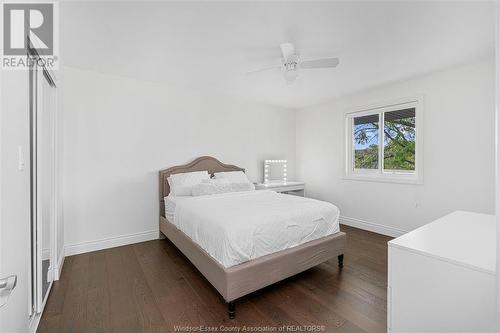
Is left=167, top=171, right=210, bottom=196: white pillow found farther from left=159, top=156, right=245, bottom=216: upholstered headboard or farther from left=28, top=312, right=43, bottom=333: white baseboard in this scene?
left=28, top=312, right=43, bottom=333: white baseboard

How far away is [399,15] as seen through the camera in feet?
6.44

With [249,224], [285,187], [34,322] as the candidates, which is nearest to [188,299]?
[249,224]

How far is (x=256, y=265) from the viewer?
6.48 feet

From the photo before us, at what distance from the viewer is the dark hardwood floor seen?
1.79 meters

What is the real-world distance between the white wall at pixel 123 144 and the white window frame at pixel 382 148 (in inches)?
89.2

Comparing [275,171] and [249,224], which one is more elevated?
[275,171]

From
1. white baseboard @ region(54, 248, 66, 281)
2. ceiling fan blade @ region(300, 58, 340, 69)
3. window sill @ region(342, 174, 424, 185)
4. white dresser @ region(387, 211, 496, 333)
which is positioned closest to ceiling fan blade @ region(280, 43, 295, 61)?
ceiling fan blade @ region(300, 58, 340, 69)

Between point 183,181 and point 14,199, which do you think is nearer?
point 14,199

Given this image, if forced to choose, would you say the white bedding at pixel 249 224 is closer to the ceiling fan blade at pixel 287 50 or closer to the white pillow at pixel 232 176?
the white pillow at pixel 232 176

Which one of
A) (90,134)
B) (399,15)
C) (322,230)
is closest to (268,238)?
(322,230)

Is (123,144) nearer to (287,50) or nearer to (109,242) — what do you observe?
(109,242)

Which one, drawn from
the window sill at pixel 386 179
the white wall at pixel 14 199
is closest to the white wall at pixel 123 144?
the white wall at pixel 14 199

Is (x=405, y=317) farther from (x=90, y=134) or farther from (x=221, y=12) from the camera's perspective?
(x=90, y=134)

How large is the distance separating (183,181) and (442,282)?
10.0 feet
